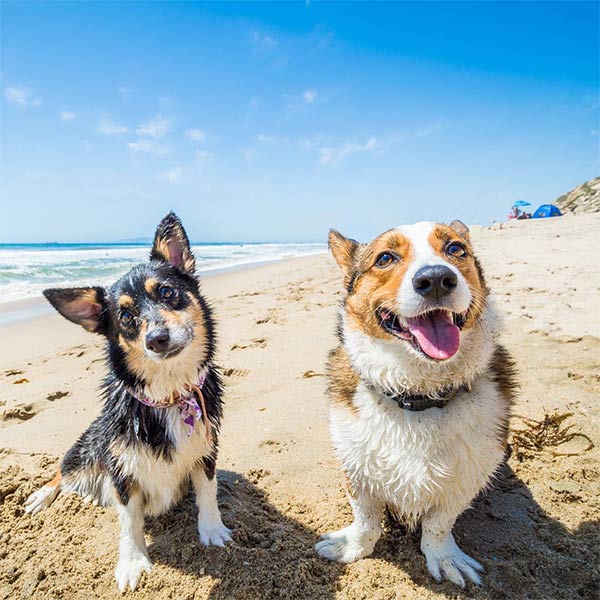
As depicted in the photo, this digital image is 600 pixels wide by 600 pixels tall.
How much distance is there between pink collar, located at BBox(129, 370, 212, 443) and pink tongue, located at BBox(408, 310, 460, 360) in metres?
1.39

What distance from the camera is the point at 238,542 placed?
234cm

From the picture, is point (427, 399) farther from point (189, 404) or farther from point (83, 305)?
point (83, 305)

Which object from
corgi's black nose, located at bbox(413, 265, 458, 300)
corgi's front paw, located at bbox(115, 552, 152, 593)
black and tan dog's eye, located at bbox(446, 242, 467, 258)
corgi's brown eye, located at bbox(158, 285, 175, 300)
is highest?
black and tan dog's eye, located at bbox(446, 242, 467, 258)

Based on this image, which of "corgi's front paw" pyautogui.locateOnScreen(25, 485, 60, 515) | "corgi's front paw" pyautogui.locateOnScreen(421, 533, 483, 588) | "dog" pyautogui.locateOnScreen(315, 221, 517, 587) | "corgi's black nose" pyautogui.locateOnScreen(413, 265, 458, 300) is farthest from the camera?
"corgi's front paw" pyautogui.locateOnScreen(25, 485, 60, 515)

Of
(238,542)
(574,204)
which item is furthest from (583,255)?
(574,204)

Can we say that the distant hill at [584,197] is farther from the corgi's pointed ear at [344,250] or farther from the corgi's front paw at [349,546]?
the corgi's front paw at [349,546]

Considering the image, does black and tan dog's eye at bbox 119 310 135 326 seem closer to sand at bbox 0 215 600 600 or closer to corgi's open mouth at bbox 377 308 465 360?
sand at bbox 0 215 600 600

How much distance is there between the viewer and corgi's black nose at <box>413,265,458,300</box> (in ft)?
5.88

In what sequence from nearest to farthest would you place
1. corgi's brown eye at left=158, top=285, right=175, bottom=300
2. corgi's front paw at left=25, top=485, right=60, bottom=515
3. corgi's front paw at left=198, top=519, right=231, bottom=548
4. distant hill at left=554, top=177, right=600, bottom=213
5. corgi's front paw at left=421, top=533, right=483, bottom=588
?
corgi's front paw at left=421, top=533, right=483, bottom=588
corgi's front paw at left=198, top=519, right=231, bottom=548
corgi's brown eye at left=158, top=285, right=175, bottom=300
corgi's front paw at left=25, top=485, right=60, bottom=515
distant hill at left=554, top=177, right=600, bottom=213

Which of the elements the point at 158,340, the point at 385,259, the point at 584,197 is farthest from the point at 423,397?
the point at 584,197

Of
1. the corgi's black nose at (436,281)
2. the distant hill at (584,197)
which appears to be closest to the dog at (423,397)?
the corgi's black nose at (436,281)

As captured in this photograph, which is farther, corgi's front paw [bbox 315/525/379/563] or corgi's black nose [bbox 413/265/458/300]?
corgi's front paw [bbox 315/525/379/563]

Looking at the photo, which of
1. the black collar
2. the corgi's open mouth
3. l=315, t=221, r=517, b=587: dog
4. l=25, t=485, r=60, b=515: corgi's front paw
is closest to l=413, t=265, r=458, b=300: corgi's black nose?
l=315, t=221, r=517, b=587: dog

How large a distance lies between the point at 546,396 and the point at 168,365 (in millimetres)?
3370
